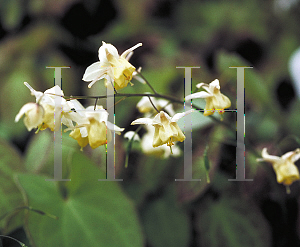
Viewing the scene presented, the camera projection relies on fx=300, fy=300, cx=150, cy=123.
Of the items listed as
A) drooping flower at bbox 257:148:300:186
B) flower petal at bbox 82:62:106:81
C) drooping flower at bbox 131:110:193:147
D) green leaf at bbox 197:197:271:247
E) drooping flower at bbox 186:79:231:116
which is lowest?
green leaf at bbox 197:197:271:247

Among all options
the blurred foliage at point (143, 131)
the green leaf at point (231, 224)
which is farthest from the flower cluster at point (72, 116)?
the green leaf at point (231, 224)

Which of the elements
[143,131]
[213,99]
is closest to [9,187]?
[143,131]

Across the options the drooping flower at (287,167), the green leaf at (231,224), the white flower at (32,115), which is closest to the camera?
the white flower at (32,115)

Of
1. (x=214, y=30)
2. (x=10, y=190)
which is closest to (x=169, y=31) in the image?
(x=214, y=30)

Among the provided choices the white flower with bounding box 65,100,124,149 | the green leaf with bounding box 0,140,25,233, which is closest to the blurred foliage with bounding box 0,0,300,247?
the green leaf with bounding box 0,140,25,233

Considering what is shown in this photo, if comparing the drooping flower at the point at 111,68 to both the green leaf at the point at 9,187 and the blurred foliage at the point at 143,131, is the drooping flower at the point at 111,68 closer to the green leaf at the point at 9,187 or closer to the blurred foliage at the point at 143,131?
the blurred foliage at the point at 143,131

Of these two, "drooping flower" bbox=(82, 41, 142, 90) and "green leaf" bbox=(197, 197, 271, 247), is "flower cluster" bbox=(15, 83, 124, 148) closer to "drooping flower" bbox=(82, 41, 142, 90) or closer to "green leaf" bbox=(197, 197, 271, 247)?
"drooping flower" bbox=(82, 41, 142, 90)
